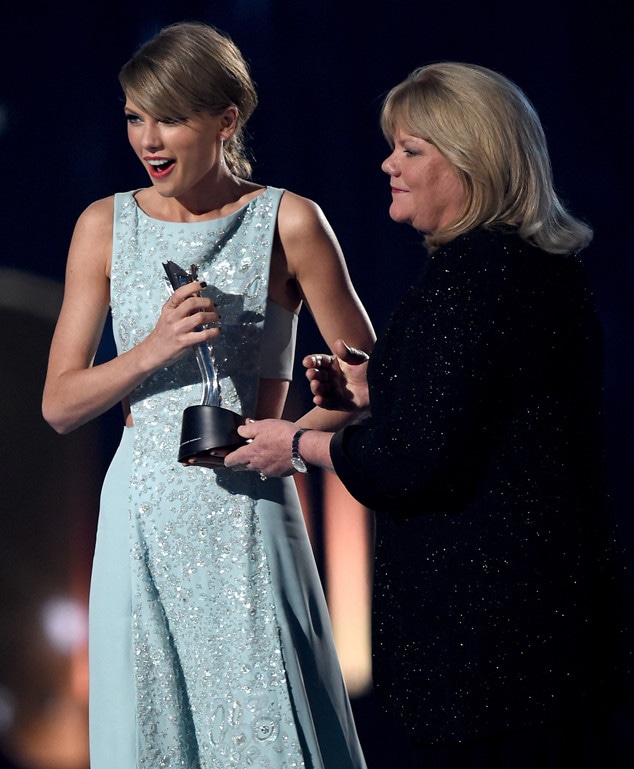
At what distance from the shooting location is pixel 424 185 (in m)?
1.29

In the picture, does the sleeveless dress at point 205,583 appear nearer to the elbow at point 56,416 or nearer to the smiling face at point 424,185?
the elbow at point 56,416

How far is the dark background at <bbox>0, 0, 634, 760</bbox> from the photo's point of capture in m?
2.22

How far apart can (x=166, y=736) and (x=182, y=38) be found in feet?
3.28

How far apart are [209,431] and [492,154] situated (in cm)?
50

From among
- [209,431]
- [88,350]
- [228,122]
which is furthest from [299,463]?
[228,122]

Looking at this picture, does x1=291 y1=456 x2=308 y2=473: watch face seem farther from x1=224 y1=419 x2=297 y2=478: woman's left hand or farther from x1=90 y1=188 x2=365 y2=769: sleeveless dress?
x1=90 y1=188 x2=365 y2=769: sleeveless dress

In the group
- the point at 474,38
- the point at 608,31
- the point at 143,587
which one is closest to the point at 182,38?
the point at 143,587

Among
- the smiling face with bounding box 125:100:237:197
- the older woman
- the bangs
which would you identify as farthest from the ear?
the older woman

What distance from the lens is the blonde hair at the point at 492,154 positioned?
1.24 metres

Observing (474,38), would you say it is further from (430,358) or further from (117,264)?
(430,358)

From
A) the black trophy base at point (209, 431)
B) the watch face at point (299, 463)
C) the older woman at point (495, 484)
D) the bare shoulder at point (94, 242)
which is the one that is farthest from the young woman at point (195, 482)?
the older woman at point (495, 484)

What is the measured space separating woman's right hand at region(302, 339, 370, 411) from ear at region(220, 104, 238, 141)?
377 millimetres

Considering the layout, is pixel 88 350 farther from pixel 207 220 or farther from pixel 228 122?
pixel 228 122

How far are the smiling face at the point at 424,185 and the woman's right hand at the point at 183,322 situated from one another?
0.29 metres
